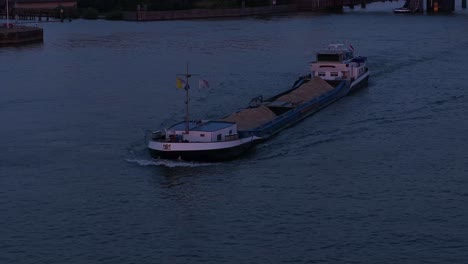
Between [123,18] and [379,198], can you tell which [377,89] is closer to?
[379,198]

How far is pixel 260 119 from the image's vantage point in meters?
28.5

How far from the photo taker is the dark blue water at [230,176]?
18.0 meters

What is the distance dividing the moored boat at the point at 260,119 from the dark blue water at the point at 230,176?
427 millimetres

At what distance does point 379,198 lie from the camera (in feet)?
68.2

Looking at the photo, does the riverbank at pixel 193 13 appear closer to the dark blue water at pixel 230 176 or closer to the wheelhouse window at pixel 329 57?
the dark blue water at pixel 230 176

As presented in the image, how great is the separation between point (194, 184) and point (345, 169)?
4.12 m

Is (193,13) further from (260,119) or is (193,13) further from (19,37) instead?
(260,119)

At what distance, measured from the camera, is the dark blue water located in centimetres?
1802

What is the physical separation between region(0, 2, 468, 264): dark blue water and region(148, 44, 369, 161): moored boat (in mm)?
427

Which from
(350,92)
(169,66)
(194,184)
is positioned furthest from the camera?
(169,66)

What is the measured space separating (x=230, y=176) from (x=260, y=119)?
585cm

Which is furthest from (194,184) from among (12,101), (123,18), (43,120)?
(123,18)

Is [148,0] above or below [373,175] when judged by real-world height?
above

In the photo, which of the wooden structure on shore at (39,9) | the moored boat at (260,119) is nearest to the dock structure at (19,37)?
the wooden structure on shore at (39,9)
